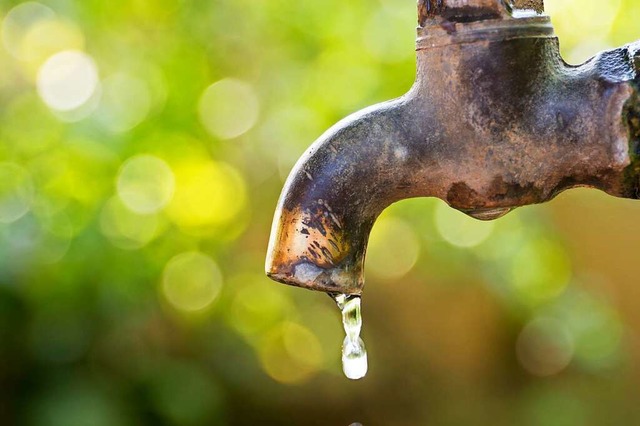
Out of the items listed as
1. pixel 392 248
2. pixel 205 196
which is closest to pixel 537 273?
pixel 392 248

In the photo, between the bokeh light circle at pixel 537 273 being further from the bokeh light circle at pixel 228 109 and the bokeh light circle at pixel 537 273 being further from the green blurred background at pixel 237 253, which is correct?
the bokeh light circle at pixel 228 109

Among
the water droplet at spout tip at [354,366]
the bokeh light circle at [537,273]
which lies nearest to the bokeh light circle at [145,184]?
the bokeh light circle at [537,273]

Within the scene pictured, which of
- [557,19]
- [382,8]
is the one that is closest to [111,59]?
[382,8]

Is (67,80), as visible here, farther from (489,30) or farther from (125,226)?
(489,30)

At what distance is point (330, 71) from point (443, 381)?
680mm

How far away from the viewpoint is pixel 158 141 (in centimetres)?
158

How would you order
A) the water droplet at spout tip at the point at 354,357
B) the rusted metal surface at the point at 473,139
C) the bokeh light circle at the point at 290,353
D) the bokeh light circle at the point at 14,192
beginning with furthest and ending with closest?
1. the bokeh light circle at the point at 290,353
2. the bokeh light circle at the point at 14,192
3. the water droplet at spout tip at the point at 354,357
4. the rusted metal surface at the point at 473,139

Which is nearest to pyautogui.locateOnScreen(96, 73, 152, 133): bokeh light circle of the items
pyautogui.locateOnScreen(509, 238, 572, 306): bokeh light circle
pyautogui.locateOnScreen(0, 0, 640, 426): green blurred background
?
pyautogui.locateOnScreen(0, 0, 640, 426): green blurred background

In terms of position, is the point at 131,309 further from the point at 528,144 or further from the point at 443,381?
the point at 528,144

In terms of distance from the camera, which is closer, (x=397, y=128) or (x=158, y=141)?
(x=397, y=128)

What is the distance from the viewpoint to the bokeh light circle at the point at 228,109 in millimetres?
1620

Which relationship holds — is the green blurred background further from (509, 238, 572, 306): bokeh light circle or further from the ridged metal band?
the ridged metal band

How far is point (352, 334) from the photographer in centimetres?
67

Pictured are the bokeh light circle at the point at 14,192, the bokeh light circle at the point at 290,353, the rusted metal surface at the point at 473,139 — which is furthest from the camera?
the bokeh light circle at the point at 290,353
